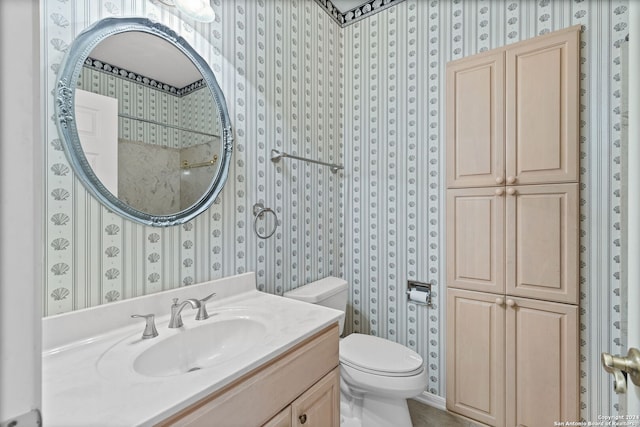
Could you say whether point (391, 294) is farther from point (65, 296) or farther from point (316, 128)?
point (65, 296)

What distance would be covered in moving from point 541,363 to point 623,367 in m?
1.12

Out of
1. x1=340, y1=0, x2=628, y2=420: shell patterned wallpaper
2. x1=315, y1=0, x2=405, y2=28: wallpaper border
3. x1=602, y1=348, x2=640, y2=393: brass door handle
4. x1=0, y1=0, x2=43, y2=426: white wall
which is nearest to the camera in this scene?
x1=0, y1=0, x2=43, y2=426: white wall

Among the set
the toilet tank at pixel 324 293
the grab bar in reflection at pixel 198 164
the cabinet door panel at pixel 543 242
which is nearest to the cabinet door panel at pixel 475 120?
the cabinet door panel at pixel 543 242

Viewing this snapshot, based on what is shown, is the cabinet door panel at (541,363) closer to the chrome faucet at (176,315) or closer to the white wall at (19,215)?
the chrome faucet at (176,315)

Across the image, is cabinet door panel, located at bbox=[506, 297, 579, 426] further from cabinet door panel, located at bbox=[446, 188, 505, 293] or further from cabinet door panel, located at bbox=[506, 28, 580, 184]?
cabinet door panel, located at bbox=[506, 28, 580, 184]

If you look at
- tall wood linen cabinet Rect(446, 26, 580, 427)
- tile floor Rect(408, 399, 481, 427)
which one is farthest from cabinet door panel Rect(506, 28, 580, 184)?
tile floor Rect(408, 399, 481, 427)

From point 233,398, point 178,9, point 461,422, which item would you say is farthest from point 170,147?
point 461,422

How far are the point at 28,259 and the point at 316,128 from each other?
5.50 ft

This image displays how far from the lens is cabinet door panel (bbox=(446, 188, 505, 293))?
59.2 inches

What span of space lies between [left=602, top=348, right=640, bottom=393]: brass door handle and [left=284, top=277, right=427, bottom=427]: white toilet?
84cm

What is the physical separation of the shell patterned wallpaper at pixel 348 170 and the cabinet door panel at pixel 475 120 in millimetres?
92

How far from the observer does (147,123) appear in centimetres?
105

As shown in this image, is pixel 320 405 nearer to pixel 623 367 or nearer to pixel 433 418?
pixel 623 367

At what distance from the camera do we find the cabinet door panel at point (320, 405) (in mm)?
902
